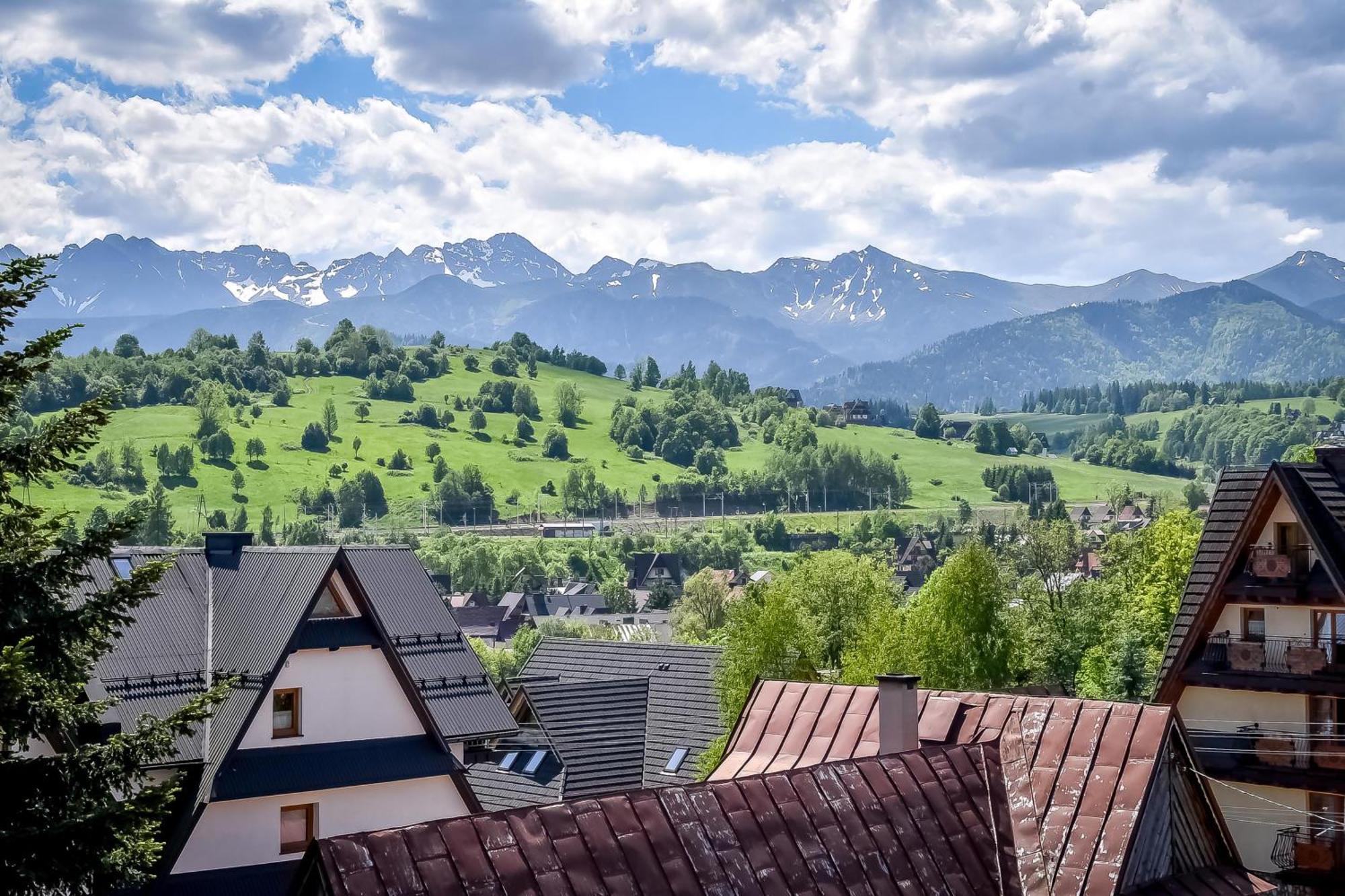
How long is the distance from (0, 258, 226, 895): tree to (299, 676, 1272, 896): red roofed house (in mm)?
2843

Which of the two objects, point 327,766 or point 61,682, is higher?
point 61,682

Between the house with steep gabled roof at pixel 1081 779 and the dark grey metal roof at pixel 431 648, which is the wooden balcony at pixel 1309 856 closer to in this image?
the house with steep gabled roof at pixel 1081 779

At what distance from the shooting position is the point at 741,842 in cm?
1264

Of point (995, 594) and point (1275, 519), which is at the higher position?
point (1275, 519)

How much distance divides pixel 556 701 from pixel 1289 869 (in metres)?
17.7

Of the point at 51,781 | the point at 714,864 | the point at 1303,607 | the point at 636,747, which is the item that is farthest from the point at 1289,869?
the point at 51,781

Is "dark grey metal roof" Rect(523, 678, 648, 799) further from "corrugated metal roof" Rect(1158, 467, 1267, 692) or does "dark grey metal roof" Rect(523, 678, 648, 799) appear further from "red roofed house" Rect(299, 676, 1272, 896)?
"red roofed house" Rect(299, 676, 1272, 896)

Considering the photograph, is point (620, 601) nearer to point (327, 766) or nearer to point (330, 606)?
point (330, 606)

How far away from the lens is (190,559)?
23.9m

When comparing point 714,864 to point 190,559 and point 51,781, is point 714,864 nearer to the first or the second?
point 51,781

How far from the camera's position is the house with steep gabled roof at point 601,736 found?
3647cm

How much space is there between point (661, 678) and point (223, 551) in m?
19.4

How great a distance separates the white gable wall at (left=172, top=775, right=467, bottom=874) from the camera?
68.1 feet

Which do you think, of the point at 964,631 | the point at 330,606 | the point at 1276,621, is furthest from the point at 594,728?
the point at 1276,621
